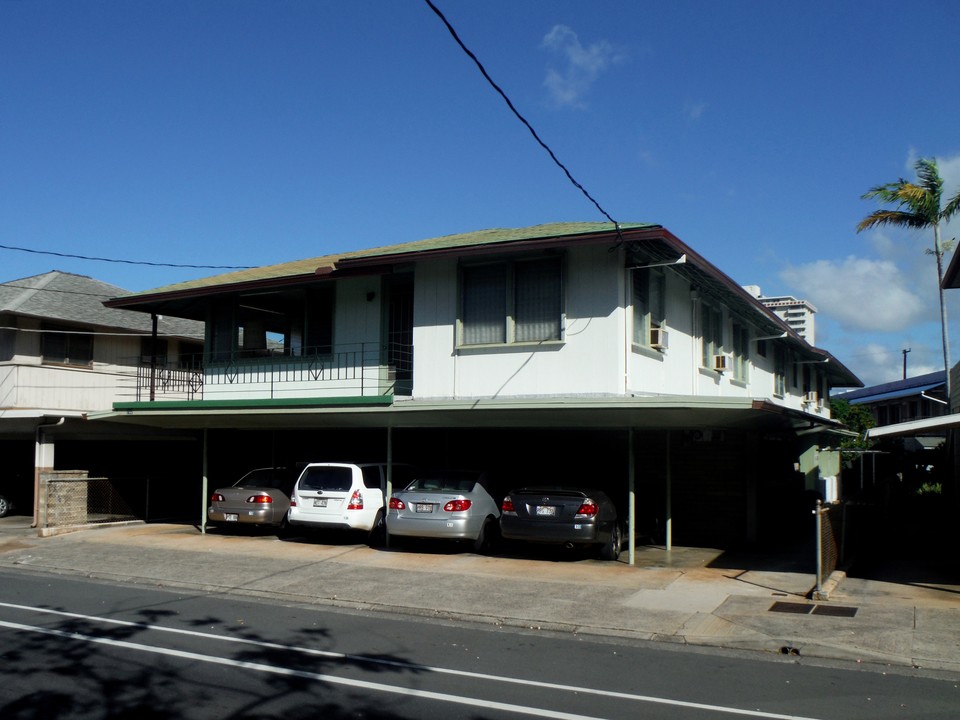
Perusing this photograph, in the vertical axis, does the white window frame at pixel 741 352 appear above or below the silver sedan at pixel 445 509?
above

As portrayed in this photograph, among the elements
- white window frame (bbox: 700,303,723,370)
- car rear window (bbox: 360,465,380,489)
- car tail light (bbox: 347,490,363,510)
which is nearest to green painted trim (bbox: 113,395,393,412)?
car rear window (bbox: 360,465,380,489)

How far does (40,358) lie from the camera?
24.1 m

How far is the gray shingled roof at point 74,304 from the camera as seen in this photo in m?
24.2

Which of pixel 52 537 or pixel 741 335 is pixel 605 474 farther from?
pixel 52 537

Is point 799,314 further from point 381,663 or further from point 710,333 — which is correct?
point 381,663

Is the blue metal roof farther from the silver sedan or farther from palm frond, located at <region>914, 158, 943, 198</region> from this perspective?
the silver sedan

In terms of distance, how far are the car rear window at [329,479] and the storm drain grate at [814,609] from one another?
8.31 meters

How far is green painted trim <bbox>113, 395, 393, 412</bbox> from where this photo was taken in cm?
1672

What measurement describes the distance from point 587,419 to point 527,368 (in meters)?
1.38

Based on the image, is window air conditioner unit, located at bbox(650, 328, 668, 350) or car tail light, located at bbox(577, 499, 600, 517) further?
window air conditioner unit, located at bbox(650, 328, 668, 350)

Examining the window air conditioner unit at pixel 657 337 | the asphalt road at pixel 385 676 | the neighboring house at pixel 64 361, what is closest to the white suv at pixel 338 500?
the neighboring house at pixel 64 361

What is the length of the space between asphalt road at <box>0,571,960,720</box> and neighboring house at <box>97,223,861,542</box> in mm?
4591

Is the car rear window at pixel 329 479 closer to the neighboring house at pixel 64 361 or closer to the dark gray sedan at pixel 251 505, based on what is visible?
the dark gray sedan at pixel 251 505

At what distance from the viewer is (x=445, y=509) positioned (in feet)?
51.2
